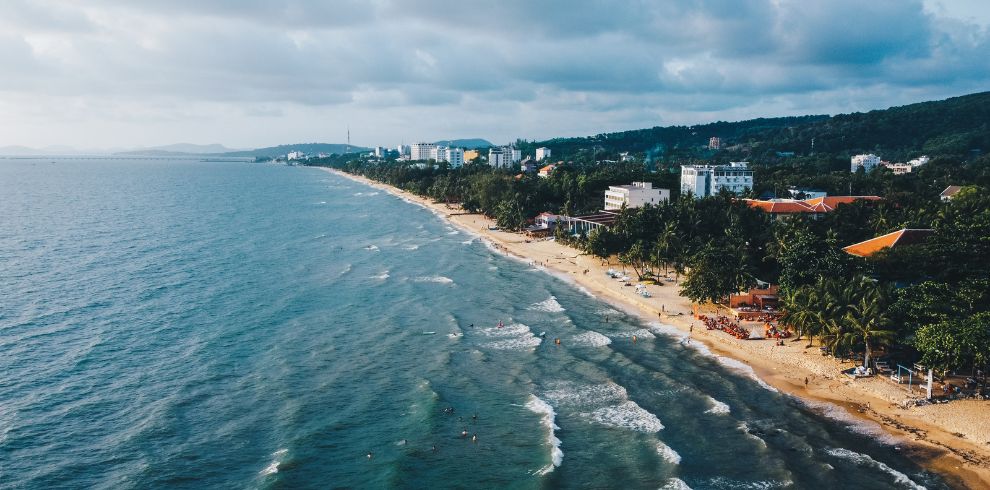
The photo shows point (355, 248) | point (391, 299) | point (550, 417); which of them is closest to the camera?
point (550, 417)

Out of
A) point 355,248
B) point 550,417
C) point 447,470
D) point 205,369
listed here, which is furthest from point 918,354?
point 355,248

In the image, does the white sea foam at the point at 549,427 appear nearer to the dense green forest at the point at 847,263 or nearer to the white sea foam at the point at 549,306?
the dense green forest at the point at 847,263

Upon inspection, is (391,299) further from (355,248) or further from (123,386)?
(355,248)

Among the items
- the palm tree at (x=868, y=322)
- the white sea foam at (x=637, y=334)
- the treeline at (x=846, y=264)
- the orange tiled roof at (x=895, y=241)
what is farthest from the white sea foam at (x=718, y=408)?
the orange tiled roof at (x=895, y=241)

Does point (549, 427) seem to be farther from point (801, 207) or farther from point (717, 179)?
point (717, 179)

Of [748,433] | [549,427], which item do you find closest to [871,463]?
A: [748,433]

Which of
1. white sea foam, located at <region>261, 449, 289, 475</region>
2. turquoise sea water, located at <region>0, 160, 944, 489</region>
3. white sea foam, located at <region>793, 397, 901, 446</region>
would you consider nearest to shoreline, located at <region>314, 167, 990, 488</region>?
white sea foam, located at <region>793, 397, 901, 446</region>
